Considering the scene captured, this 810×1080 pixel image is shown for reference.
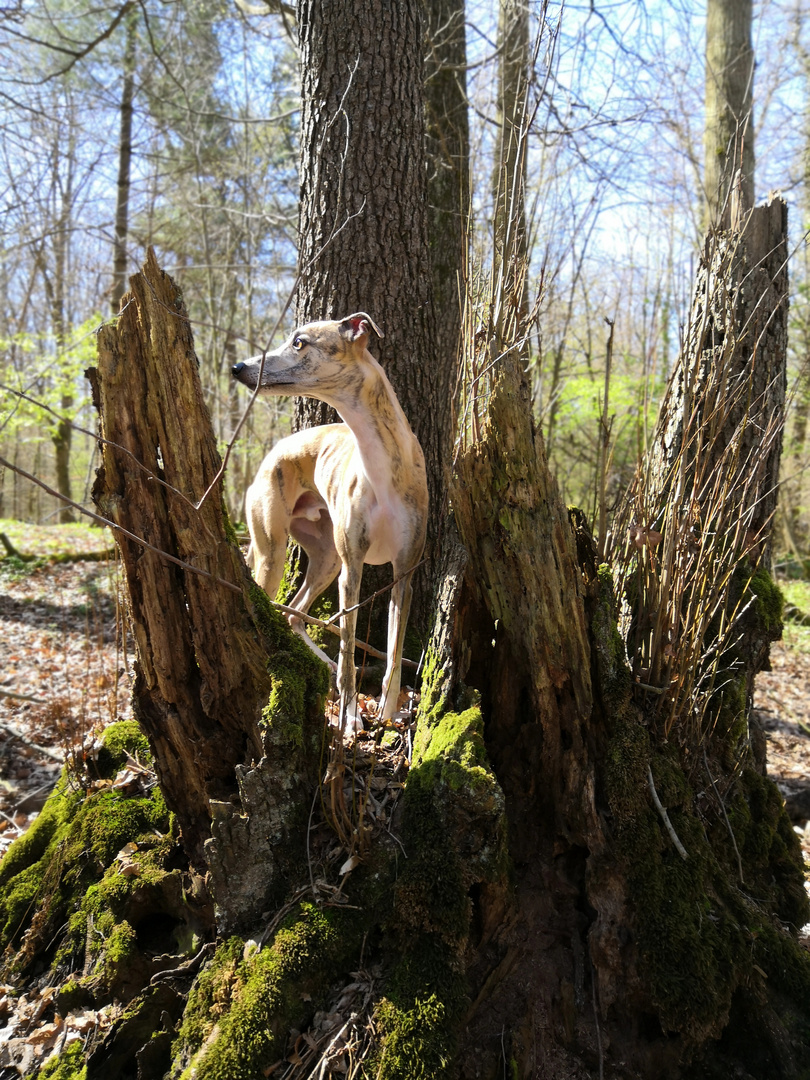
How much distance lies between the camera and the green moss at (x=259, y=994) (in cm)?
248

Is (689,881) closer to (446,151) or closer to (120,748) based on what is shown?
(120,748)

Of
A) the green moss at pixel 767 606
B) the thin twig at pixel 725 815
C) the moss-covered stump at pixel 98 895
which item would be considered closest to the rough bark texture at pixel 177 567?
the moss-covered stump at pixel 98 895

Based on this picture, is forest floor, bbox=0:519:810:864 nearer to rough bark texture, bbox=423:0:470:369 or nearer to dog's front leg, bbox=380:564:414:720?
dog's front leg, bbox=380:564:414:720

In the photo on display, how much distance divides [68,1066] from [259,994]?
2.87 ft

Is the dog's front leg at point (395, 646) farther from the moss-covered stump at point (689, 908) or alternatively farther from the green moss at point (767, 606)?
the green moss at point (767, 606)

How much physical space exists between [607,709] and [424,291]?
120 inches

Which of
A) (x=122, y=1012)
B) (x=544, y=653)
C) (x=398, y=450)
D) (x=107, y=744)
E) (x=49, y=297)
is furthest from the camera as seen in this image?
(x=49, y=297)

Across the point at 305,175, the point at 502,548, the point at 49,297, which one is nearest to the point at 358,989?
the point at 502,548

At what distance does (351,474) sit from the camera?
364cm

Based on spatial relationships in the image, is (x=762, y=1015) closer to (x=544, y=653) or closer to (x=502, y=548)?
(x=544, y=653)

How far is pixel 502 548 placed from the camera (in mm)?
3062

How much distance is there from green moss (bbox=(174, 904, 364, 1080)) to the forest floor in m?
1.38

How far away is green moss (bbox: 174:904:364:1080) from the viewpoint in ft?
8.13

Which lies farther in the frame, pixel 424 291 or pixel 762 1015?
pixel 424 291
